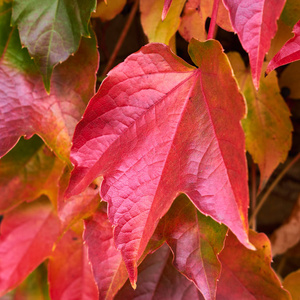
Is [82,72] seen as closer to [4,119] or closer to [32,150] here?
[4,119]

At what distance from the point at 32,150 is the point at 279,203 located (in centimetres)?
57

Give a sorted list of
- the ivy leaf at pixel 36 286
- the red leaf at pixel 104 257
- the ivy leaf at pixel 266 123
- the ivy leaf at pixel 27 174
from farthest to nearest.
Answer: the ivy leaf at pixel 36 286 → the ivy leaf at pixel 27 174 → the ivy leaf at pixel 266 123 → the red leaf at pixel 104 257

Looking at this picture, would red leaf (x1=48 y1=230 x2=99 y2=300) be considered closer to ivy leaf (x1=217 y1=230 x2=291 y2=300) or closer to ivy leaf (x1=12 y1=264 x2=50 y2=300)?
ivy leaf (x1=12 y1=264 x2=50 y2=300)

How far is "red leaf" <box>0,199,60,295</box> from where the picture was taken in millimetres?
681

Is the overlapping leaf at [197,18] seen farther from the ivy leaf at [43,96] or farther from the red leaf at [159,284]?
the red leaf at [159,284]

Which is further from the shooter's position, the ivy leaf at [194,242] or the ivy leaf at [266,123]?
the ivy leaf at [266,123]

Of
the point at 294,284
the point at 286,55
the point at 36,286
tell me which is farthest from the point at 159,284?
the point at 36,286

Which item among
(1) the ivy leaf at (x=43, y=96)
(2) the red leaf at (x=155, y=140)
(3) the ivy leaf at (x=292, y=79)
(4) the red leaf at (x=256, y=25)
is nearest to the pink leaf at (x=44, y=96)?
(1) the ivy leaf at (x=43, y=96)

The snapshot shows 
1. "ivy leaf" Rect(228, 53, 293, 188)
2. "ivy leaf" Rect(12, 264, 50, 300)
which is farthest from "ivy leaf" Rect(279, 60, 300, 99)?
"ivy leaf" Rect(12, 264, 50, 300)

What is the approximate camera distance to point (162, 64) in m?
0.36

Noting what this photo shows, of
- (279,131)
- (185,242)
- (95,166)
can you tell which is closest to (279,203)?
(279,131)

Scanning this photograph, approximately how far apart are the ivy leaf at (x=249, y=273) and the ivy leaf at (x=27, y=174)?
1.11 feet

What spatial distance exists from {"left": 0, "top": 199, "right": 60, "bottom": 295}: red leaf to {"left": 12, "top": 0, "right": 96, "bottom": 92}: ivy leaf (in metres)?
0.38

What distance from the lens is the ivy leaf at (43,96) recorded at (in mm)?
438
